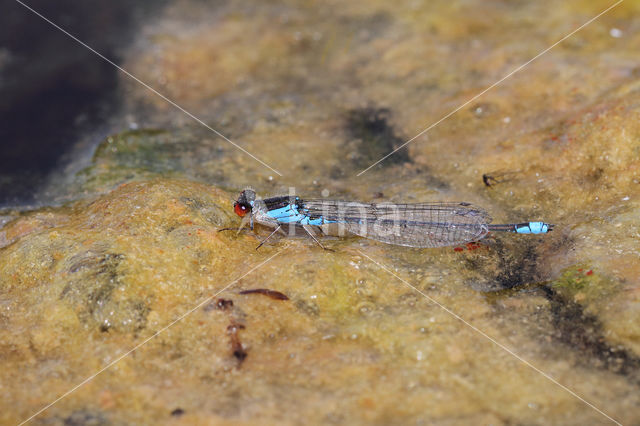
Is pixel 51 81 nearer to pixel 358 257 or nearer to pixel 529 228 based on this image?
pixel 358 257

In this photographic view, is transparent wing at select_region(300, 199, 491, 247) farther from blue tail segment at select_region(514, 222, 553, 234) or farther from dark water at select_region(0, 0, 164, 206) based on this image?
dark water at select_region(0, 0, 164, 206)

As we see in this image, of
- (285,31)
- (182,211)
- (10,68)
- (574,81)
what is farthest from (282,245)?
(10,68)

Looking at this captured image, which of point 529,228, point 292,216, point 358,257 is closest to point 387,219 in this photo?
point 358,257

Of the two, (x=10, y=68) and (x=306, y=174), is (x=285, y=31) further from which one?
(x=10, y=68)

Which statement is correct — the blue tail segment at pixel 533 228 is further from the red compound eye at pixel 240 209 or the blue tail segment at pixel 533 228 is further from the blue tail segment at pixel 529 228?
the red compound eye at pixel 240 209

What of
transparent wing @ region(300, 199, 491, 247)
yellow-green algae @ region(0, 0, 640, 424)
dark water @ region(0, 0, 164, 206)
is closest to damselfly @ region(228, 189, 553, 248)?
transparent wing @ region(300, 199, 491, 247)

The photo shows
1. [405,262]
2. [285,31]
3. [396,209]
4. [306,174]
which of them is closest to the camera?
[405,262]
